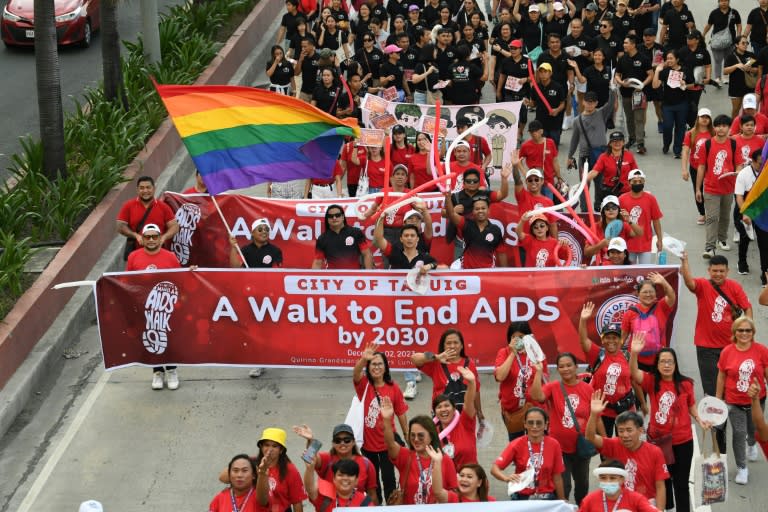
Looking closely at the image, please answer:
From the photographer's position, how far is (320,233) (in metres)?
16.1

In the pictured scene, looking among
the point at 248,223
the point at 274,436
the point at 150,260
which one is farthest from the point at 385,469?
the point at 248,223

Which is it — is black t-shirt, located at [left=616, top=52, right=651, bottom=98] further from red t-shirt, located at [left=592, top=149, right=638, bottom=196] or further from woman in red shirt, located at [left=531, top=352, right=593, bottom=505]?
woman in red shirt, located at [left=531, top=352, right=593, bottom=505]

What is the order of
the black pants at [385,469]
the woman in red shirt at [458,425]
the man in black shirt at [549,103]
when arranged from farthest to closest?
the man in black shirt at [549,103]
the black pants at [385,469]
the woman in red shirt at [458,425]

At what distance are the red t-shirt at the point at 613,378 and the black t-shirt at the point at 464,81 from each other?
31.6 ft

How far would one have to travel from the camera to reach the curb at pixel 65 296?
14586 mm

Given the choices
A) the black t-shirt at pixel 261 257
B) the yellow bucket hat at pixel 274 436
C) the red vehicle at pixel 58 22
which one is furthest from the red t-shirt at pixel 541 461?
the red vehicle at pixel 58 22

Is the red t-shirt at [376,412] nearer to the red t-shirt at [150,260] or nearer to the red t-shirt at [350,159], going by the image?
the red t-shirt at [150,260]

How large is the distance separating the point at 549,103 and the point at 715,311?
283 inches

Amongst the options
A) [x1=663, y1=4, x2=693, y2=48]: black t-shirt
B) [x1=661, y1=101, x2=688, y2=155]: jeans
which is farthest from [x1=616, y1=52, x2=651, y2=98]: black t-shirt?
[x1=663, y1=4, x2=693, y2=48]: black t-shirt

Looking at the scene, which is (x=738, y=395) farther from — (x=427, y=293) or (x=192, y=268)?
(x=192, y=268)

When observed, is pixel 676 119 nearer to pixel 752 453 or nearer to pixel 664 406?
pixel 752 453

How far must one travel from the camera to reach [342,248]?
14570 mm

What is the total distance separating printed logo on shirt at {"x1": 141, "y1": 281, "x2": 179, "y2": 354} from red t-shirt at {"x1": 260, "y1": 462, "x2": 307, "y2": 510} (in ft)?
13.3

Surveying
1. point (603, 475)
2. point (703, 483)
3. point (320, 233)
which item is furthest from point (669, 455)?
point (320, 233)
